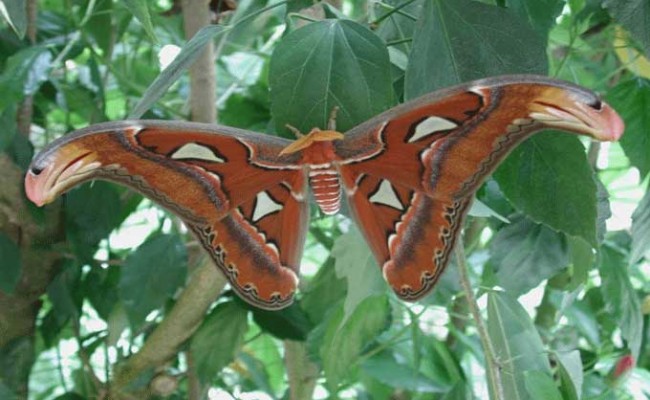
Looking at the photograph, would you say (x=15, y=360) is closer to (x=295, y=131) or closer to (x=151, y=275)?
(x=151, y=275)

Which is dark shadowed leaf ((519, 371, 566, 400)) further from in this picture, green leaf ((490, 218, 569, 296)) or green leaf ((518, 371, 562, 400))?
green leaf ((490, 218, 569, 296))

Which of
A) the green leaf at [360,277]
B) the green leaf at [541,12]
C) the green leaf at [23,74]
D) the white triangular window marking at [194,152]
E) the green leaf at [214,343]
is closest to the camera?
the white triangular window marking at [194,152]

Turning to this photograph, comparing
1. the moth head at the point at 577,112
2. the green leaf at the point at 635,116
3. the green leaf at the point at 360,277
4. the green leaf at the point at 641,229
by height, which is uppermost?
the moth head at the point at 577,112

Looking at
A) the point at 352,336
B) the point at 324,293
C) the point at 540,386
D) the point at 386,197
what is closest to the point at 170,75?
the point at 386,197

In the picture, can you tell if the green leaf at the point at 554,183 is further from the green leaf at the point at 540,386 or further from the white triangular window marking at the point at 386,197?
the green leaf at the point at 540,386

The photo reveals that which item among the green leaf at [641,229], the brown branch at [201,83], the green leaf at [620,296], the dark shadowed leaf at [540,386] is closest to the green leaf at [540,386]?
the dark shadowed leaf at [540,386]

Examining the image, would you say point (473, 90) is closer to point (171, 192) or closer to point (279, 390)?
point (171, 192)

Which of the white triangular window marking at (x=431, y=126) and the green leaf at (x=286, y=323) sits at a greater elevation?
the white triangular window marking at (x=431, y=126)

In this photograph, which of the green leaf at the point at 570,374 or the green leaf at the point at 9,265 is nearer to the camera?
the green leaf at the point at 570,374

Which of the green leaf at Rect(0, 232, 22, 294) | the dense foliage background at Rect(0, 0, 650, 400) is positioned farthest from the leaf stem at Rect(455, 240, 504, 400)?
the green leaf at Rect(0, 232, 22, 294)
